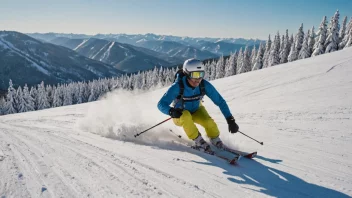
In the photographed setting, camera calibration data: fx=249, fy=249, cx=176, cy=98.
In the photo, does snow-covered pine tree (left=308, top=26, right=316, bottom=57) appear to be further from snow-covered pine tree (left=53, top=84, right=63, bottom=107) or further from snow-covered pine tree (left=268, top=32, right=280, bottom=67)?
snow-covered pine tree (left=53, top=84, right=63, bottom=107)

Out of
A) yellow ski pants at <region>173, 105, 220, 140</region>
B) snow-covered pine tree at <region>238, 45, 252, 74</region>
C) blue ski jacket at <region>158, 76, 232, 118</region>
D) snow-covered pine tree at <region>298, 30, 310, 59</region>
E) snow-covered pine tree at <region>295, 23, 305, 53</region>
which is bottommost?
yellow ski pants at <region>173, 105, 220, 140</region>

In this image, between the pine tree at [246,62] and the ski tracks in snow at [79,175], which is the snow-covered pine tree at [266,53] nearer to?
the pine tree at [246,62]

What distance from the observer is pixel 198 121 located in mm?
6164

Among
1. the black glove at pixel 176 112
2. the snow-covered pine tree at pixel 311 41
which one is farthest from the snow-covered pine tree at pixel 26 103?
the black glove at pixel 176 112

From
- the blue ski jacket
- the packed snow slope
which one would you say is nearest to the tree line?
the packed snow slope

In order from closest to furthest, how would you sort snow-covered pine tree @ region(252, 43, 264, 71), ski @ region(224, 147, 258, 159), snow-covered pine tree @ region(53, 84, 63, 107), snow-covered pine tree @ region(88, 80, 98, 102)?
ski @ region(224, 147, 258, 159) < snow-covered pine tree @ region(252, 43, 264, 71) < snow-covered pine tree @ region(53, 84, 63, 107) < snow-covered pine tree @ region(88, 80, 98, 102)

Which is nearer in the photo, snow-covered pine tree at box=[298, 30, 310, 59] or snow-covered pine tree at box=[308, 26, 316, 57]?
snow-covered pine tree at box=[298, 30, 310, 59]

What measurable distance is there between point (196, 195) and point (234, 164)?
5.11 ft

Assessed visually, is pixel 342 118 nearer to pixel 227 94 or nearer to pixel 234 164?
pixel 234 164

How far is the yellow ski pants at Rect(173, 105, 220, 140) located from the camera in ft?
18.1

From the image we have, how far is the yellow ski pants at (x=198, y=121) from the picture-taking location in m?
5.53

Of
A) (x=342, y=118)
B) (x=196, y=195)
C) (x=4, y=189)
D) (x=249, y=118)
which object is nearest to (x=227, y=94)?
(x=249, y=118)

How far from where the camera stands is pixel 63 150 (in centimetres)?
534

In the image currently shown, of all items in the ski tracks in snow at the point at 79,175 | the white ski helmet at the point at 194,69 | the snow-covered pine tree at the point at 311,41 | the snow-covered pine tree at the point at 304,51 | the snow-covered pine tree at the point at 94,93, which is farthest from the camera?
the snow-covered pine tree at the point at 94,93
